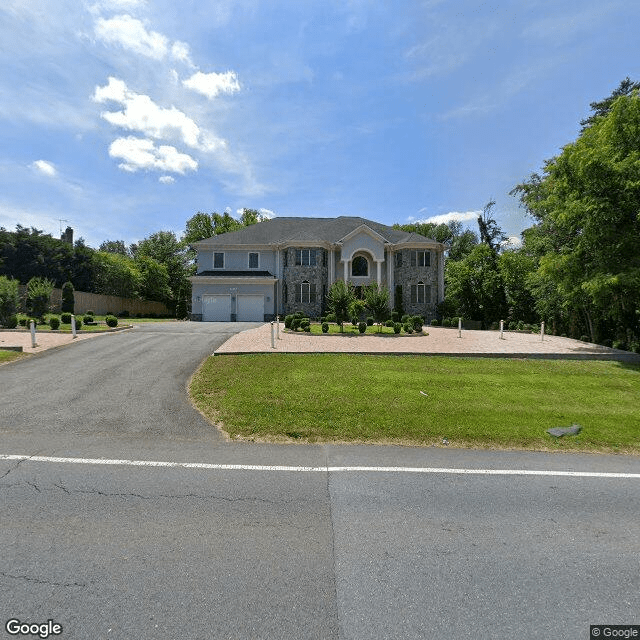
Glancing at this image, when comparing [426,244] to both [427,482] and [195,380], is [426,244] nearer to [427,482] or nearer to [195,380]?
[195,380]

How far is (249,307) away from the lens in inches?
1216

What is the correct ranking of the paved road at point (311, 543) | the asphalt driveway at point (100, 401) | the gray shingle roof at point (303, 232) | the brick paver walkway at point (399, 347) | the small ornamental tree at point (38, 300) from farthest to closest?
the gray shingle roof at point (303, 232) < the small ornamental tree at point (38, 300) < the brick paver walkway at point (399, 347) < the asphalt driveway at point (100, 401) < the paved road at point (311, 543)

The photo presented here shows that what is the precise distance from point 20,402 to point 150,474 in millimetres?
5068

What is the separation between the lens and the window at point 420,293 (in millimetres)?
31578

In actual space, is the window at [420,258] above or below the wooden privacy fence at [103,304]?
above

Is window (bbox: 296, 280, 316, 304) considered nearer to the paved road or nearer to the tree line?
the tree line

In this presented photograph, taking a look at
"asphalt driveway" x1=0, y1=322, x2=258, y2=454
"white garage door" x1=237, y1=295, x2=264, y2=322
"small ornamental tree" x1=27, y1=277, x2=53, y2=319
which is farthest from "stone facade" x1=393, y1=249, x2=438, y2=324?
"small ornamental tree" x1=27, y1=277, x2=53, y2=319

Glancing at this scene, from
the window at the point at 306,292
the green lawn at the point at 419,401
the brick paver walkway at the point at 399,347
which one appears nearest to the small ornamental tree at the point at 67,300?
the window at the point at 306,292

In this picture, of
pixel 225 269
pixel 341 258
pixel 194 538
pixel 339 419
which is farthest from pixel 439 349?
pixel 225 269

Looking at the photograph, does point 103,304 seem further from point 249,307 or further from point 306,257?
point 306,257

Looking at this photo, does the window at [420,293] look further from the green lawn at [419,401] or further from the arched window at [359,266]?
the green lawn at [419,401]

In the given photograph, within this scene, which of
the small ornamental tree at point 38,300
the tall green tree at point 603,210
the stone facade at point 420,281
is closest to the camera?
the tall green tree at point 603,210

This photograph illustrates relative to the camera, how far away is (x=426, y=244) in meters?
31.3

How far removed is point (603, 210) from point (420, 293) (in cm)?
1698
